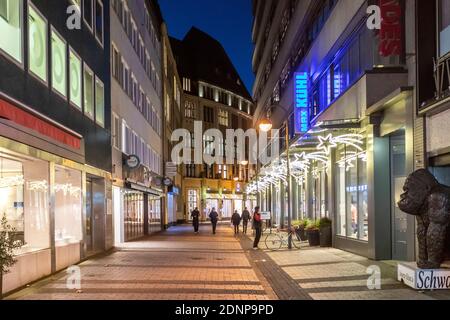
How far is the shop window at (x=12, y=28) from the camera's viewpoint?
13.2 meters

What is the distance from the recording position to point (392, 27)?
16.3 metres

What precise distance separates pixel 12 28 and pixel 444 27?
9.71m

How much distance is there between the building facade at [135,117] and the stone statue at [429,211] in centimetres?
1629

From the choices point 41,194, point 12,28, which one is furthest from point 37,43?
point 41,194

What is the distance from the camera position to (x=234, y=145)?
9581 centimetres

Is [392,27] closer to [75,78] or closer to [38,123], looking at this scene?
[38,123]

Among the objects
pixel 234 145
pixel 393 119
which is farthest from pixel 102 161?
pixel 234 145

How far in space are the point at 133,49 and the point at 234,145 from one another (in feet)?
203

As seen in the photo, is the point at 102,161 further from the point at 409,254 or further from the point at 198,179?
the point at 198,179

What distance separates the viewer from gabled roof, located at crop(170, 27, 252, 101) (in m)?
87.4

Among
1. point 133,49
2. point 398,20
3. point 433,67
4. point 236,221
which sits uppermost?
point 133,49

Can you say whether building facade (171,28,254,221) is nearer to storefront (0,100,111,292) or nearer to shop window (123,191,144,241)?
shop window (123,191,144,241)

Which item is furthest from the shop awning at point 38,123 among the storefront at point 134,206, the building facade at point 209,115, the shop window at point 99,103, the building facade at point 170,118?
the building facade at point 209,115

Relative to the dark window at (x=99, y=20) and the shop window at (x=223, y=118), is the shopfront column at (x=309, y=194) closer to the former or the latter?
the dark window at (x=99, y=20)
